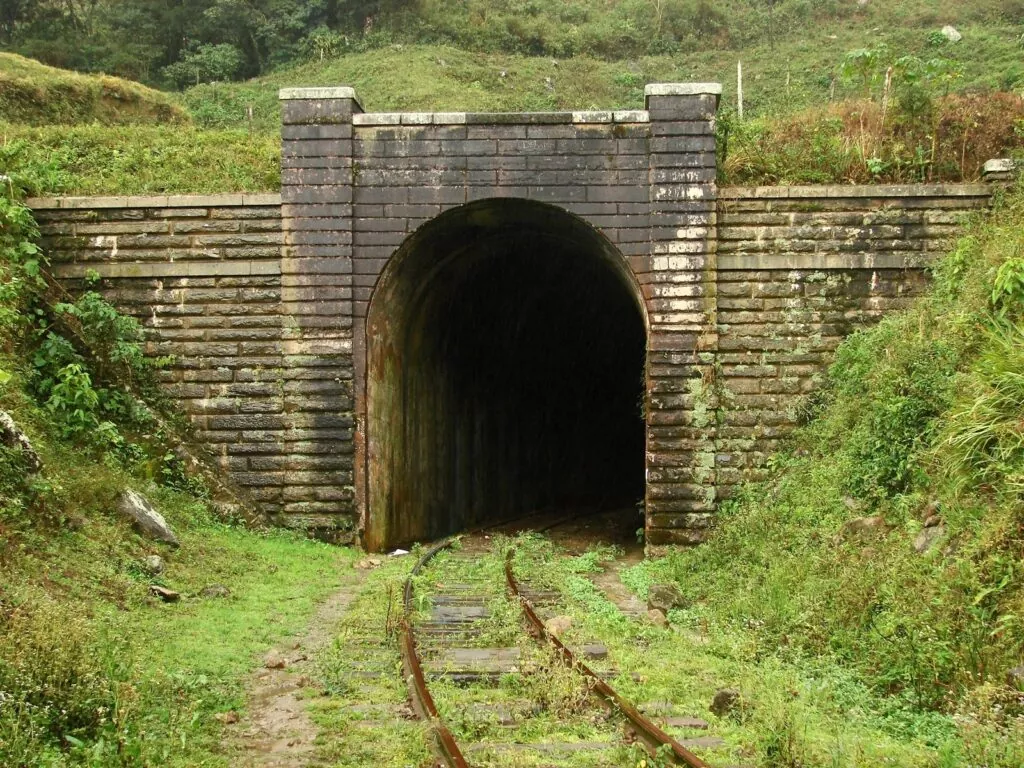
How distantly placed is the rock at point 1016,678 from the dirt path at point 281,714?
11.2ft

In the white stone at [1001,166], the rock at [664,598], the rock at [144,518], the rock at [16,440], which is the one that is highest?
the white stone at [1001,166]

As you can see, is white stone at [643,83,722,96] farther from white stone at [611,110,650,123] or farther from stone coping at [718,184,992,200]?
stone coping at [718,184,992,200]

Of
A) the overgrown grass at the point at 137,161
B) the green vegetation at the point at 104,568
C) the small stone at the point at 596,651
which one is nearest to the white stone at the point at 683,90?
the overgrown grass at the point at 137,161

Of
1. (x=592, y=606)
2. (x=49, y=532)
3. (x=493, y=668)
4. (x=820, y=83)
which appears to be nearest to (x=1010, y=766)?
(x=493, y=668)

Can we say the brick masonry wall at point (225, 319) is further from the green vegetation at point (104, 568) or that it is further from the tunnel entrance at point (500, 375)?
the tunnel entrance at point (500, 375)

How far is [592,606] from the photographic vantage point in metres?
7.99

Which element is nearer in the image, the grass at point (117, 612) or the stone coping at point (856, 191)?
the grass at point (117, 612)

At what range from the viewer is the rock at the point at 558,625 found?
6.94 meters

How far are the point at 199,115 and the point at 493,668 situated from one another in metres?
25.3

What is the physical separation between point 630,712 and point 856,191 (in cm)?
804

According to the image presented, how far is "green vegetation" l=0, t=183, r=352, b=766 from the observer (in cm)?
447

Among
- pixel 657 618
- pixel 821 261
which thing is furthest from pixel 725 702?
pixel 821 261

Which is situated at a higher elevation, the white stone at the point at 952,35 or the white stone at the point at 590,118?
the white stone at the point at 952,35

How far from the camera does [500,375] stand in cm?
1728
